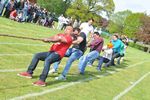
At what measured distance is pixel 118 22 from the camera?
133375mm

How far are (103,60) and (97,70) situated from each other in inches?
44.6

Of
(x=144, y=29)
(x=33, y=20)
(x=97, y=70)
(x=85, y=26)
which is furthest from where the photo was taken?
(x=144, y=29)

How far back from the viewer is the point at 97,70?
19484 mm

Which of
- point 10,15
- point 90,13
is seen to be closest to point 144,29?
point 90,13

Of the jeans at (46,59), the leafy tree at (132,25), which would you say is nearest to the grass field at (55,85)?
the jeans at (46,59)

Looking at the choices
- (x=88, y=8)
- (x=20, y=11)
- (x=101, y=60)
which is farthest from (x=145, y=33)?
(x=101, y=60)

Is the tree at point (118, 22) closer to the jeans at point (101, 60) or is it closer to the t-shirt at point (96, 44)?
the jeans at point (101, 60)

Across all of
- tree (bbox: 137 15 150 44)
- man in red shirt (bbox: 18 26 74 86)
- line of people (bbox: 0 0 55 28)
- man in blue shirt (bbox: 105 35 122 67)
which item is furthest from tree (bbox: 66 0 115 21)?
man in red shirt (bbox: 18 26 74 86)

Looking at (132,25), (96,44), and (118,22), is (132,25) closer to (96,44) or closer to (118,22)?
(118,22)

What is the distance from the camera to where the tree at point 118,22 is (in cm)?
12564

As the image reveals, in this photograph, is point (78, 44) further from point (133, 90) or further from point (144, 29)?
point (144, 29)

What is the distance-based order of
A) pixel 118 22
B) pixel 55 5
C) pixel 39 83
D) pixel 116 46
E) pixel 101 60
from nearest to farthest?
pixel 39 83 < pixel 101 60 < pixel 116 46 < pixel 55 5 < pixel 118 22

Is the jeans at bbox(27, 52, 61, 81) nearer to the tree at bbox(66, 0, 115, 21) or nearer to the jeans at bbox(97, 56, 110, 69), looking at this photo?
the jeans at bbox(97, 56, 110, 69)

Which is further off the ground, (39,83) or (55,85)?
(39,83)
